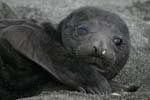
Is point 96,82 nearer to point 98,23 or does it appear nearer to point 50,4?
point 98,23

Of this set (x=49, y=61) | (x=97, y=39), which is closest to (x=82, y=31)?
(x=97, y=39)

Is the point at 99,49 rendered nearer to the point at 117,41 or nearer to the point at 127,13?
the point at 117,41

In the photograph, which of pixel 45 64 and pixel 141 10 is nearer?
pixel 45 64

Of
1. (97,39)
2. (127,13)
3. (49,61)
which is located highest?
(97,39)

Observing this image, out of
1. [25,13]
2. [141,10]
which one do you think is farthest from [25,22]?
[141,10]

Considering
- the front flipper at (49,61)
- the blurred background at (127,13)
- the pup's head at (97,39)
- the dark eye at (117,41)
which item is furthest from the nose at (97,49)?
the blurred background at (127,13)

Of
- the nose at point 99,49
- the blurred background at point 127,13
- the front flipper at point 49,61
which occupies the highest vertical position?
the nose at point 99,49

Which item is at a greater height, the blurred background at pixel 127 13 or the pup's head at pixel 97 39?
the pup's head at pixel 97 39

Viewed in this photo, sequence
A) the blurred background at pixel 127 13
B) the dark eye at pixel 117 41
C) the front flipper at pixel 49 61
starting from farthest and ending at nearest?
the blurred background at pixel 127 13 < the dark eye at pixel 117 41 < the front flipper at pixel 49 61

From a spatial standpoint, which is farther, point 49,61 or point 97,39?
point 49,61

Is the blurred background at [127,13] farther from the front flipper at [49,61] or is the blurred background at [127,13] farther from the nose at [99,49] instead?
the nose at [99,49]

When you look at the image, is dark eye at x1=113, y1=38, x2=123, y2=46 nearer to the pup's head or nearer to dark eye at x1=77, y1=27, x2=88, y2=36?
the pup's head
